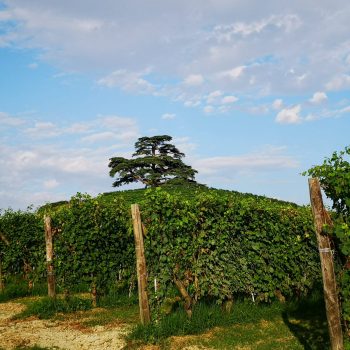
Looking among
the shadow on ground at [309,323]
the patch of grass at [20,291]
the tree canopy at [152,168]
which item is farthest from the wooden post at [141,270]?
the tree canopy at [152,168]

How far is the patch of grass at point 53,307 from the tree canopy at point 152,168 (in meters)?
39.8

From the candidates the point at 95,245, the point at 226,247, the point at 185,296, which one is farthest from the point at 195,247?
the point at 95,245

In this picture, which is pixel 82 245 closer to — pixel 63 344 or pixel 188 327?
pixel 63 344

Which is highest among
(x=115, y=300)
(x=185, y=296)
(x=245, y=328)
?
(x=185, y=296)

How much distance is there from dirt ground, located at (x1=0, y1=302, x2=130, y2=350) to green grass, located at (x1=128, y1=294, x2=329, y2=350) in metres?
0.60

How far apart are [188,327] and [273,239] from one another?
Answer: 3.25 m

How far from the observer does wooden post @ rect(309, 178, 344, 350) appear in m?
6.69

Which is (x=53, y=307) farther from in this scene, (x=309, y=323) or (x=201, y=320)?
(x=309, y=323)

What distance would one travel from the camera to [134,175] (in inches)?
2120

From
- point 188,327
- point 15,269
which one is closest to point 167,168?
point 15,269

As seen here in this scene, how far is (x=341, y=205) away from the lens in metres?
6.92

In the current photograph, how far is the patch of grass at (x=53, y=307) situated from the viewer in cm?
1206

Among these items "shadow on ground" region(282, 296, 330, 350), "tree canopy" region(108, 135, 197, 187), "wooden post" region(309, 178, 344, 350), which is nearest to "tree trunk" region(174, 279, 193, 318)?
"shadow on ground" region(282, 296, 330, 350)

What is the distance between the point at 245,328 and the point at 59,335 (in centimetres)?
420
